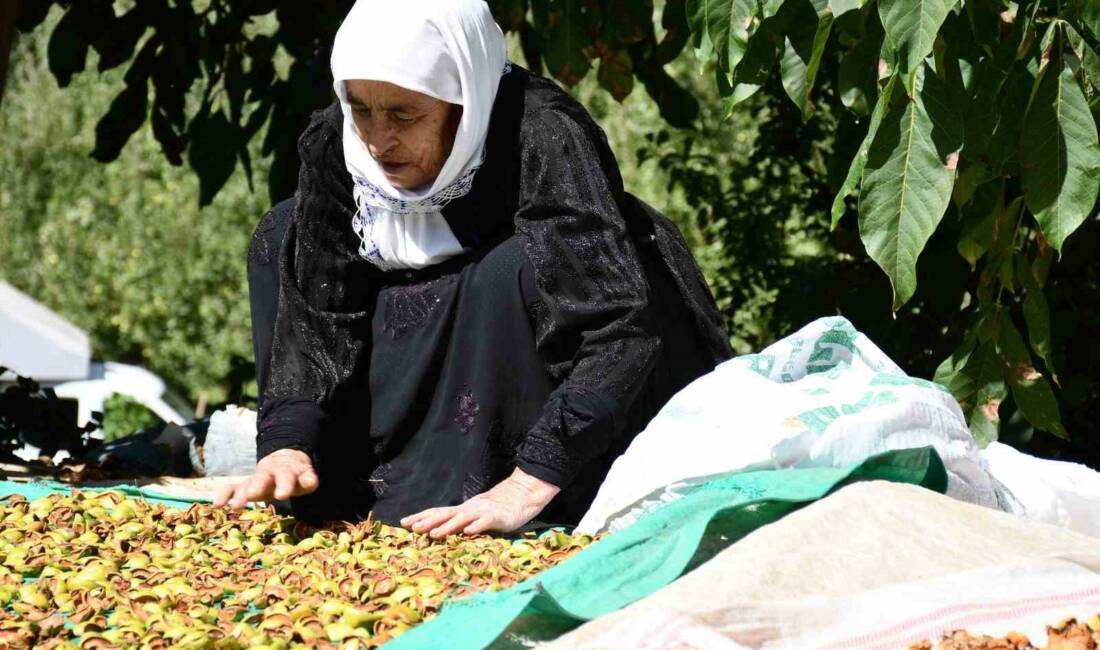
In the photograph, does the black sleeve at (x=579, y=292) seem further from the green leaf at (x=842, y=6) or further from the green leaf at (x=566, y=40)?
the green leaf at (x=566, y=40)

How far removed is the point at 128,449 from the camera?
3.86 m

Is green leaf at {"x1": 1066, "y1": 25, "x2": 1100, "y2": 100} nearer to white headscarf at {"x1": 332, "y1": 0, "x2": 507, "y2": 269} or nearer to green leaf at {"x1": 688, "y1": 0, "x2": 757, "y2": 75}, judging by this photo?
green leaf at {"x1": 688, "y1": 0, "x2": 757, "y2": 75}

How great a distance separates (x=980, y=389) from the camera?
280 centimetres

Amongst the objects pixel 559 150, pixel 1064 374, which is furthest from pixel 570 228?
pixel 1064 374

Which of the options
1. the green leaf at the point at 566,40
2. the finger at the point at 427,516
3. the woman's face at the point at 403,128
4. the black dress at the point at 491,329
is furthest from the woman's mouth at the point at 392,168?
the green leaf at the point at 566,40

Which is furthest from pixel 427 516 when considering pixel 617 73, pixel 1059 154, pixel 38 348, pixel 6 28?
pixel 38 348

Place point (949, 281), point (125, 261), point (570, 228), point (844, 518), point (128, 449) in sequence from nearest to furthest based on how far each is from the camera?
point (844, 518)
point (570, 228)
point (949, 281)
point (128, 449)
point (125, 261)

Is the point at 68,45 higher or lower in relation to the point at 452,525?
higher

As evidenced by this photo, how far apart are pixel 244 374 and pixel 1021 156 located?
9.98 feet

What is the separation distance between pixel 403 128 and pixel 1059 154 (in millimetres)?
1095

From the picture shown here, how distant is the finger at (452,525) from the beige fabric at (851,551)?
0.58 metres

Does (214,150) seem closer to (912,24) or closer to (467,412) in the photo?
(467,412)

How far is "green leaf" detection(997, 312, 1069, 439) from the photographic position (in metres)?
2.76

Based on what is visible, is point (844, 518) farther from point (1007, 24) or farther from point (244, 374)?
point (244, 374)
